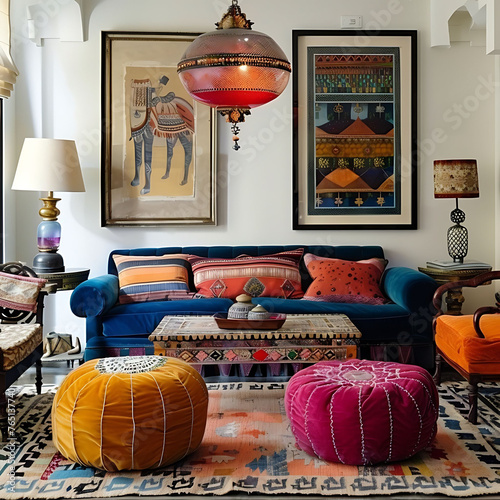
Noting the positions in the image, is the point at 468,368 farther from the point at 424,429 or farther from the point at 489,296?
the point at 489,296

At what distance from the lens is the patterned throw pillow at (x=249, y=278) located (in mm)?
5133

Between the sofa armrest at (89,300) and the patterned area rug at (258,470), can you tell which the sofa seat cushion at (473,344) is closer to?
the patterned area rug at (258,470)

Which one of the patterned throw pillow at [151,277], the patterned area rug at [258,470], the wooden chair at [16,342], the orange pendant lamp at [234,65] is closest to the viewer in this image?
the patterned area rug at [258,470]

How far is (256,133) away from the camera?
5.73 meters

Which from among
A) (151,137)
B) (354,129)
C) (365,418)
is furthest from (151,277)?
(365,418)

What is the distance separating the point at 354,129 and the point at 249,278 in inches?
61.2

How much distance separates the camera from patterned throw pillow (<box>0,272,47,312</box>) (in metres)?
4.21

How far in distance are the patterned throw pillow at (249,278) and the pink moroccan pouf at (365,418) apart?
1933 mm

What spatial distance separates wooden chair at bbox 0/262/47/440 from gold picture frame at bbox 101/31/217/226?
48.9 inches

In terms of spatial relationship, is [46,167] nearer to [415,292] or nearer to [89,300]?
[89,300]

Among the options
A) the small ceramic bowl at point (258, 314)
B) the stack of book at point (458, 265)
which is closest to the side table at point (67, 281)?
the small ceramic bowl at point (258, 314)

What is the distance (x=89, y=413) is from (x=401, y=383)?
137 cm

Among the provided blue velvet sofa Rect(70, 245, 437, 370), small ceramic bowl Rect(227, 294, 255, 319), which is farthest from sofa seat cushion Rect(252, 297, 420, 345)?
small ceramic bowl Rect(227, 294, 255, 319)

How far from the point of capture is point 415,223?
18.9 feet
